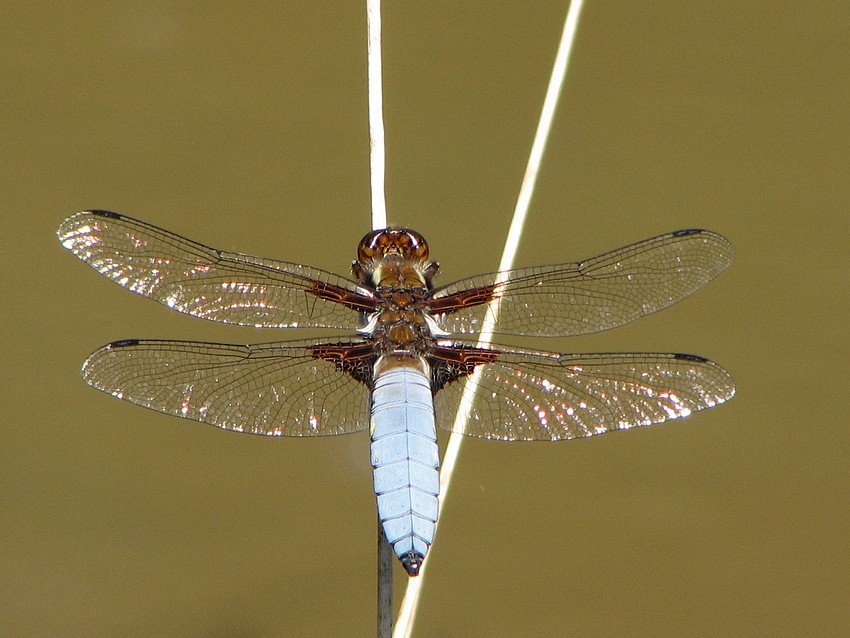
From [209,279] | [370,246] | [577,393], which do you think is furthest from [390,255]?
[577,393]

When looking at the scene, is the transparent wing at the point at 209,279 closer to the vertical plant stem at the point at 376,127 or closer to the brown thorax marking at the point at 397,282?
the brown thorax marking at the point at 397,282

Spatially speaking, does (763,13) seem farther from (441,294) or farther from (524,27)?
(441,294)

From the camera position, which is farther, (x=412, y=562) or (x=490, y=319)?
(x=490, y=319)

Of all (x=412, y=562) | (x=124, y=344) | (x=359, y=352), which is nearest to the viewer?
(x=412, y=562)

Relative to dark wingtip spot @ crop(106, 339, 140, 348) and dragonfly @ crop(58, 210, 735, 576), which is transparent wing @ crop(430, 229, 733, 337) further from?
dark wingtip spot @ crop(106, 339, 140, 348)

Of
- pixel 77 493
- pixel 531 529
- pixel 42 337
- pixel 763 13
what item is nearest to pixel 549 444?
pixel 531 529

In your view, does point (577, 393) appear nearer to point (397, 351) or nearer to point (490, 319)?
point (490, 319)
